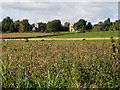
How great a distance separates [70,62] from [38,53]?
3.97ft

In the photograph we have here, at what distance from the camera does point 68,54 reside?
19.0 ft

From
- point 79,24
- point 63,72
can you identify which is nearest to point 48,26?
point 79,24

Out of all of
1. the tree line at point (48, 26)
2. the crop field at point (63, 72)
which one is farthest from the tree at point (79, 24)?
the crop field at point (63, 72)

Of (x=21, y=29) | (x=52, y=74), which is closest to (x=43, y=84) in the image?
(x=52, y=74)

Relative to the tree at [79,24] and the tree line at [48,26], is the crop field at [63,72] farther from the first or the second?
the tree at [79,24]

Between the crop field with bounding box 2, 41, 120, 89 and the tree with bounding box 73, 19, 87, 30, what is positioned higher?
the tree with bounding box 73, 19, 87, 30

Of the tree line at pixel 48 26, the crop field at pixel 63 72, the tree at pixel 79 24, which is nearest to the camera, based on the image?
the crop field at pixel 63 72

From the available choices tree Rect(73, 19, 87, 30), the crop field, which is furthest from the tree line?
the crop field

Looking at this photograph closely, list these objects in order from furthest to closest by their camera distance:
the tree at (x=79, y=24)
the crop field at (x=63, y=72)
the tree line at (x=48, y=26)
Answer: the tree at (x=79, y=24), the tree line at (x=48, y=26), the crop field at (x=63, y=72)

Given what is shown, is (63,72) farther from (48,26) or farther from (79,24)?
(79,24)

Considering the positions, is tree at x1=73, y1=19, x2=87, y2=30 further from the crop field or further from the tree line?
the crop field

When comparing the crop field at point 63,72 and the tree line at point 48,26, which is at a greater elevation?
the tree line at point 48,26

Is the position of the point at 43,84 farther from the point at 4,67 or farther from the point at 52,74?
the point at 4,67

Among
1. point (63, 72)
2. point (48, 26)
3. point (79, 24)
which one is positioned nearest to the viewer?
point (63, 72)
